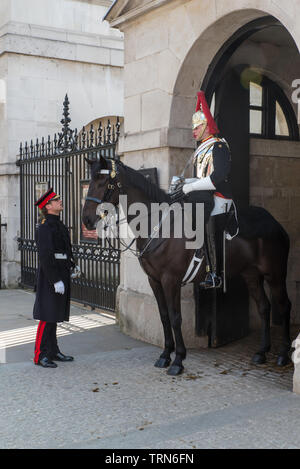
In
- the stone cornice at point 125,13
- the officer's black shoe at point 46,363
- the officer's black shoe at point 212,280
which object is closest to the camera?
the officer's black shoe at point 212,280

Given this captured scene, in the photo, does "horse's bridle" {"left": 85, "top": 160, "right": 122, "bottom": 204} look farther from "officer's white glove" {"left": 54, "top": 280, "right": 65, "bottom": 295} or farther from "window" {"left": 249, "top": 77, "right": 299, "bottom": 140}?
"window" {"left": 249, "top": 77, "right": 299, "bottom": 140}

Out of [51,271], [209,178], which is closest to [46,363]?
[51,271]

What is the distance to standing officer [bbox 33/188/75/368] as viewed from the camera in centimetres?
625

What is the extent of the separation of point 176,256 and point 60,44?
8.59 m

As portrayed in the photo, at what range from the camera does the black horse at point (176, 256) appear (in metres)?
5.86

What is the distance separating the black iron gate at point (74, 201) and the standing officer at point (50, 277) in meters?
2.15

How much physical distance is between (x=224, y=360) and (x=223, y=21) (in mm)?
3717

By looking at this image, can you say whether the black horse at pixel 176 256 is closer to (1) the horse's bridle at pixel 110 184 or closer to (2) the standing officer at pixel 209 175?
(1) the horse's bridle at pixel 110 184

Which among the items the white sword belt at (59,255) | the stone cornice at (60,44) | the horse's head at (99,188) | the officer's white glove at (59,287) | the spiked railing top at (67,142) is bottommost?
the officer's white glove at (59,287)

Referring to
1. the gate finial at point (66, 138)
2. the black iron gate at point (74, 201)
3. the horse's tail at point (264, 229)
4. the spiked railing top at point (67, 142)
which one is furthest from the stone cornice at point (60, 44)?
the horse's tail at point (264, 229)

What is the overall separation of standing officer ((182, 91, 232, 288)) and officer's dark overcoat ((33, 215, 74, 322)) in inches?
57.6

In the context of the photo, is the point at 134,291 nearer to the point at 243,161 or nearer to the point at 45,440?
the point at 243,161
